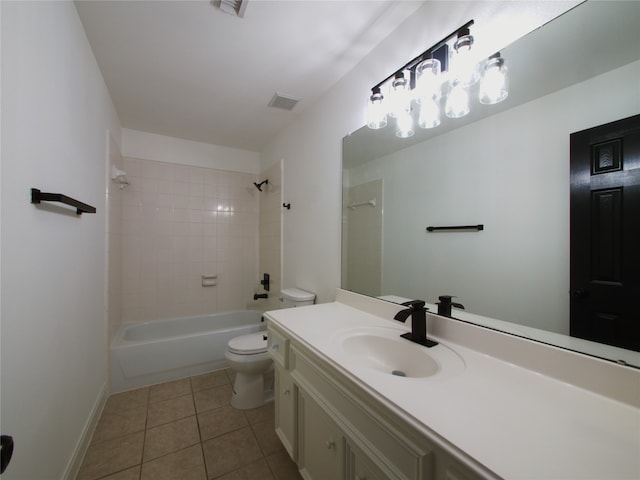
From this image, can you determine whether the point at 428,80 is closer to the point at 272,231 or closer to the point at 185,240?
the point at 272,231

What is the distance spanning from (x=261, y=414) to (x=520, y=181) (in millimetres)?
2068

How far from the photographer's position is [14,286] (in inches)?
31.8

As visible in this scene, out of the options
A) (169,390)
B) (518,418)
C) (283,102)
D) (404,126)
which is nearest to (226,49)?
(283,102)

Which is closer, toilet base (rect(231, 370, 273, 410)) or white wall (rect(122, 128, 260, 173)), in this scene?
toilet base (rect(231, 370, 273, 410))

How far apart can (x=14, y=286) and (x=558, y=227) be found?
177 cm

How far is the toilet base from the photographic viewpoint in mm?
1894

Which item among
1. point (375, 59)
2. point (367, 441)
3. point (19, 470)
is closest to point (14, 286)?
point (19, 470)

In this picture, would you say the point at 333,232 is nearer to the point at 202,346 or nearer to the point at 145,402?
the point at 202,346

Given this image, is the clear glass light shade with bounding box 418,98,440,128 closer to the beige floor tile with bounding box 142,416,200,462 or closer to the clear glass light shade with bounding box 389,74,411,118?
the clear glass light shade with bounding box 389,74,411,118

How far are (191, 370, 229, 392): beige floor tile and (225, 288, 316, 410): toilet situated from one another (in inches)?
11.3

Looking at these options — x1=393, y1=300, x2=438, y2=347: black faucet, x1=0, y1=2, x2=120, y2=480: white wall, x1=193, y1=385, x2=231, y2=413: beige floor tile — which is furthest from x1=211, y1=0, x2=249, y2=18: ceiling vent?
x1=193, y1=385, x2=231, y2=413: beige floor tile

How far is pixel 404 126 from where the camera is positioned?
136 centimetres

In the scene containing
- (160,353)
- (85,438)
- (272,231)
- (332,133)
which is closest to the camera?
(85,438)

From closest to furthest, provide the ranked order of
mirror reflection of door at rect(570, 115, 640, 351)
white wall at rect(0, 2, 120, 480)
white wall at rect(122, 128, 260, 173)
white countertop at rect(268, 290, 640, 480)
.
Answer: white countertop at rect(268, 290, 640, 480) → mirror reflection of door at rect(570, 115, 640, 351) → white wall at rect(0, 2, 120, 480) → white wall at rect(122, 128, 260, 173)
